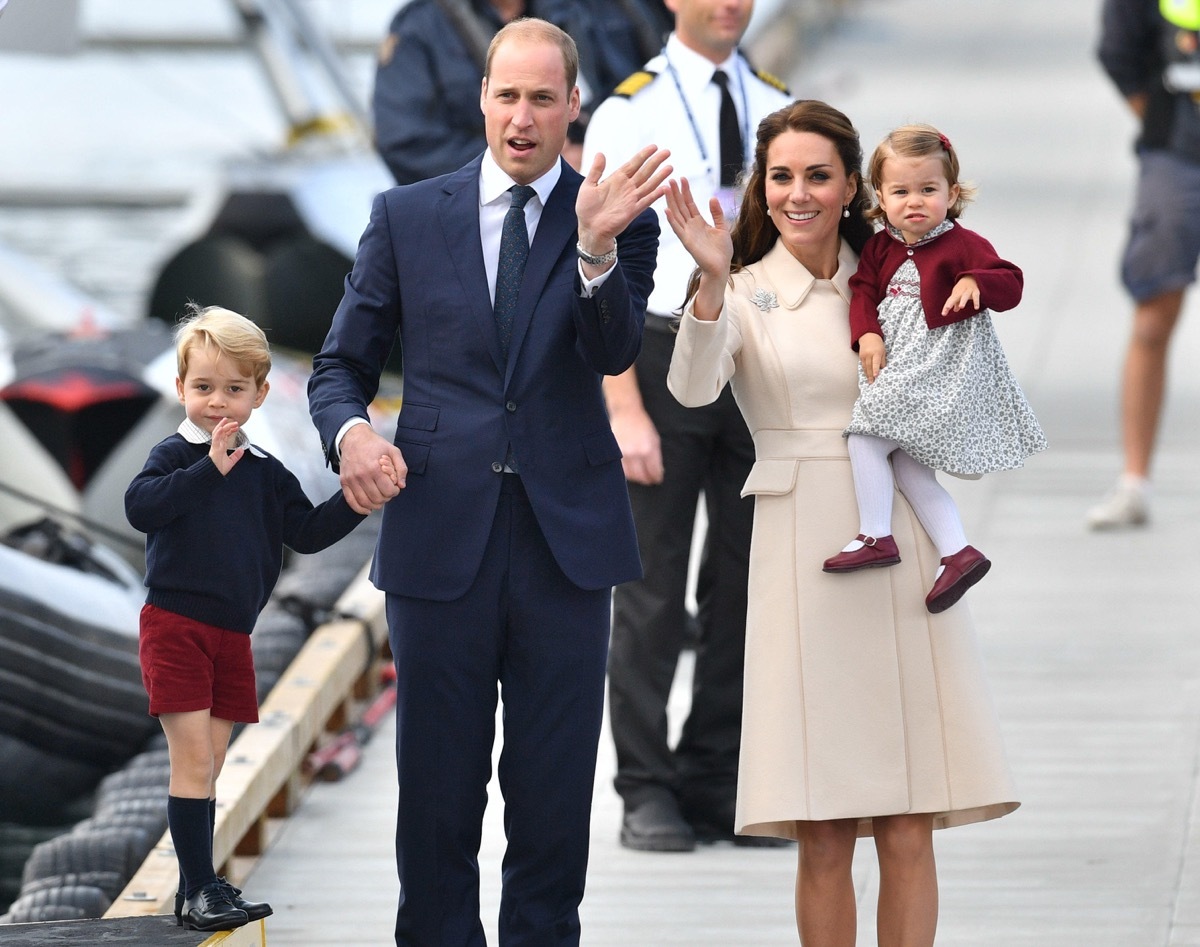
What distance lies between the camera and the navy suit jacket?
381 centimetres

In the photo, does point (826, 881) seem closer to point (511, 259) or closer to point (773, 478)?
point (773, 478)

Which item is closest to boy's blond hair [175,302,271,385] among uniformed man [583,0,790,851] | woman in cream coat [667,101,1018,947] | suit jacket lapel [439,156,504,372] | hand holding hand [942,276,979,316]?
suit jacket lapel [439,156,504,372]

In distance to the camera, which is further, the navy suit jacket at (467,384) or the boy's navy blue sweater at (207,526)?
the navy suit jacket at (467,384)

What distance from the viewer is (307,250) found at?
14.2 meters

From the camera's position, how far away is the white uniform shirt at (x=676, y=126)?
16.7ft

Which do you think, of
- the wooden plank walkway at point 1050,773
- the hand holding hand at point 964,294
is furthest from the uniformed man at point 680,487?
the hand holding hand at point 964,294

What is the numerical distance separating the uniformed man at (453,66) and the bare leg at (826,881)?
109 inches

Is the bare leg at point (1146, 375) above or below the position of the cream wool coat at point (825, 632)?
above

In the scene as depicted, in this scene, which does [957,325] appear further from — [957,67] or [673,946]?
[957,67]

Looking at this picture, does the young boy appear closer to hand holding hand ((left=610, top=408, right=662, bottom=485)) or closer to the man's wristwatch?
the man's wristwatch

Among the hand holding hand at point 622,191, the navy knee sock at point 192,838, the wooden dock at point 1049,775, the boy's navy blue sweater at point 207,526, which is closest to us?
the hand holding hand at point 622,191

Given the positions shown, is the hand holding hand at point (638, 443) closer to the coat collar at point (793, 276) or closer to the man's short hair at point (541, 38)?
the coat collar at point (793, 276)

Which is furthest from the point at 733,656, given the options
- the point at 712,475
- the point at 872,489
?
the point at 872,489

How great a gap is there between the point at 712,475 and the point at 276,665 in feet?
7.58
